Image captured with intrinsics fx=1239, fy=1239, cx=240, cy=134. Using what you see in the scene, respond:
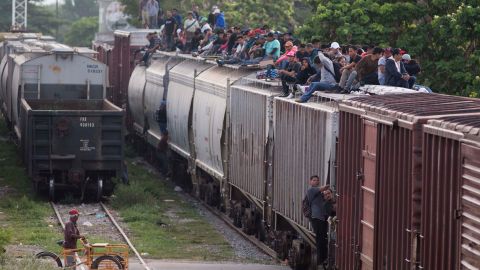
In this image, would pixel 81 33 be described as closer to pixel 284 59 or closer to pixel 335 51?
pixel 284 59

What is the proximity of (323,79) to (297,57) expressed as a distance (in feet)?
8.66

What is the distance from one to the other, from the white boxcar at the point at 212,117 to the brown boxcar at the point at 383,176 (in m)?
9.35

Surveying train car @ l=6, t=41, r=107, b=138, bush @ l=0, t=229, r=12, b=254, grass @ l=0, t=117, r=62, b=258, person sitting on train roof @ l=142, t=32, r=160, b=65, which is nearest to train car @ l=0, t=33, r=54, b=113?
train car @ l=6, t=41, r=107, b=138

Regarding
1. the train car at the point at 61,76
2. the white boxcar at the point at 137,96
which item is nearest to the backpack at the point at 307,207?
the train car at the point at 61,76

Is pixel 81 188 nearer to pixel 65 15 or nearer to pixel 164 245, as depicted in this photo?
pixel 164 245

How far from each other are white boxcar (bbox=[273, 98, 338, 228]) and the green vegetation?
81.7 inches

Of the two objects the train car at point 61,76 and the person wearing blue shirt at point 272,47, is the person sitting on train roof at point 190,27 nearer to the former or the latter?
the train car at point 61,76

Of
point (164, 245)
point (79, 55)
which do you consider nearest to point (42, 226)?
point (164, 245)

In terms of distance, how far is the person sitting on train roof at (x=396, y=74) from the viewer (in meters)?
17.6

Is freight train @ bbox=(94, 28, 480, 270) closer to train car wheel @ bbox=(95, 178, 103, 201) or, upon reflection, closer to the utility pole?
train car wheel @ bbox=(95, 178, 103, 201)

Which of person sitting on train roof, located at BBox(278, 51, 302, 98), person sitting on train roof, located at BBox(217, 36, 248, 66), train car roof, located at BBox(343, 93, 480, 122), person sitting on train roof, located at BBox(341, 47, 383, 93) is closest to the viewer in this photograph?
train car roof, located at BBox(343, 93, 480, 122)

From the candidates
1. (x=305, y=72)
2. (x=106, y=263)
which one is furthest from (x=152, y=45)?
(x=106, y=263)

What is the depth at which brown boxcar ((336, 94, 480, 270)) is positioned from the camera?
41.5ft

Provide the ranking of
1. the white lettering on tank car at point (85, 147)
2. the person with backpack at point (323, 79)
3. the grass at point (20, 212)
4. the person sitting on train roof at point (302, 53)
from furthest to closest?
the white lettering on tank car at point (85, 147)
the grass at point (20, 212)
the person sitting on train roof at point (302, 53)
the person with backpack at point (323, 79)
